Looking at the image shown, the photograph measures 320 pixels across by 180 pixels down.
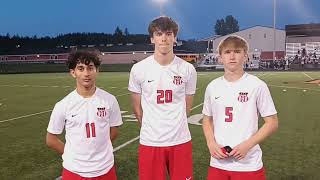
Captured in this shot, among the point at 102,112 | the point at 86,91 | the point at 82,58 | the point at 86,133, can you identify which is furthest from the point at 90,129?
the point at 82,58

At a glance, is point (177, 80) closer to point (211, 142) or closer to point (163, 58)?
point (163, 58)

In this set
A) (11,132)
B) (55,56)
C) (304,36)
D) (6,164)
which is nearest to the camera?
(6,164)

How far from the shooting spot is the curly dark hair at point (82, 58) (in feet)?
13.5

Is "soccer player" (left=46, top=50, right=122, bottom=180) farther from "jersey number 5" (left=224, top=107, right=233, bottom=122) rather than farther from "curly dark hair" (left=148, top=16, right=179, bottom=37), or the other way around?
"jersey number 5" (left=224, top=107, right=233, bottom=122)

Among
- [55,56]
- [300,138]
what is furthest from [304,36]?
[300,138]

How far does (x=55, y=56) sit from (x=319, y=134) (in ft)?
305

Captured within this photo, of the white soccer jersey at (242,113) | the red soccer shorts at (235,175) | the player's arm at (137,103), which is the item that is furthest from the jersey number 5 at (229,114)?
the player's arm at (137,103)

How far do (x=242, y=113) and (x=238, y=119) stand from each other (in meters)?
0.07

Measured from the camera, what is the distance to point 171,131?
4598 millimetres

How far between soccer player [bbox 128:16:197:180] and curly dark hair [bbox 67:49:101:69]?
2.41ft

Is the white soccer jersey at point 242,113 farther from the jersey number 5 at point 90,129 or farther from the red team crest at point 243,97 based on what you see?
the jersey number 5 at point 90,129

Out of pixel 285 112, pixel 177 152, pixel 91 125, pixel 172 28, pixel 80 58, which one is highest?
pixel 172 28

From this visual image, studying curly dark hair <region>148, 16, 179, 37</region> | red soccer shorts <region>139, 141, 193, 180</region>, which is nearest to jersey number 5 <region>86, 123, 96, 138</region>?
red soccer shorts <region>139, 141, 193, 180</region>

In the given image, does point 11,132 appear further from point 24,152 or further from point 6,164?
point 6,164
